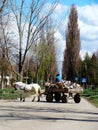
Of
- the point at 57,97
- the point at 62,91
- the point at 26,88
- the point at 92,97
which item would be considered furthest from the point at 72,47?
the point at 62,91

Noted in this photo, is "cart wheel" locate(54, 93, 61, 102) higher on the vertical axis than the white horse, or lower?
lower

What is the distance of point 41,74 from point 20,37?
184 ft

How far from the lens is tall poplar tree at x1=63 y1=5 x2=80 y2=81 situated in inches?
4286

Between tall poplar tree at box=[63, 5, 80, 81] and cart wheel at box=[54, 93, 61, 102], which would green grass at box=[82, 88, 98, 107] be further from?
tall poplar tree at box=[63, 5, 80, 81]

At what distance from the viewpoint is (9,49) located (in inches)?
2103

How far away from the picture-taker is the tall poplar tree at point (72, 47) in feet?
357

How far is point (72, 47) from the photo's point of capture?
4277 inches

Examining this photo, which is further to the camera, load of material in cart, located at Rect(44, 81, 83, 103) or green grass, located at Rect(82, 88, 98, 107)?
green grass, located at Rect(82, 88, 98, 107)

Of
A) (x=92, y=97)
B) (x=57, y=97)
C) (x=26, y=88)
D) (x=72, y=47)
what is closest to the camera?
(x=26, y=88)

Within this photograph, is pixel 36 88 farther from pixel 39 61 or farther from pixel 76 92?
pixel 39 61

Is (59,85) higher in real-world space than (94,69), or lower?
lower

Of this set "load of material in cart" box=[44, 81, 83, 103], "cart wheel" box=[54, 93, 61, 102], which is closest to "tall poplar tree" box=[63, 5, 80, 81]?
"cart wheel" box=[54, 93, 61, 102]

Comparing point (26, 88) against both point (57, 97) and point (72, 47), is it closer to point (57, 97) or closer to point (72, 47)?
point (57, 97)
